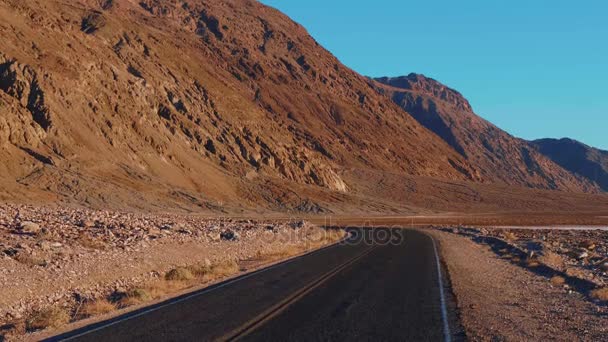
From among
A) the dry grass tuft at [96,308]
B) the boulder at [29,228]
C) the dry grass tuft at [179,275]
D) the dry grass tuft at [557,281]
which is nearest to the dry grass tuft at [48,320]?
the dry grass tuft at [96,308]

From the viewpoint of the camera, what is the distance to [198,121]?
96375 millimetres

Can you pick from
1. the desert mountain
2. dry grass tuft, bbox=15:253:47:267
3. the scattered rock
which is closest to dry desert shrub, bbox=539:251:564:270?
the scattered rock

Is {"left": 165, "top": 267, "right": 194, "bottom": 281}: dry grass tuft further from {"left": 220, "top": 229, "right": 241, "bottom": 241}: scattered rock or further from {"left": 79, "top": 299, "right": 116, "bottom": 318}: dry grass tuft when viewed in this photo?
{"left": 220, "top": 229, "right": 241, "bottom": 241}: scattered rock

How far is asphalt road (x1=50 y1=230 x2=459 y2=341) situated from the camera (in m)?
9.90

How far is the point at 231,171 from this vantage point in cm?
8938

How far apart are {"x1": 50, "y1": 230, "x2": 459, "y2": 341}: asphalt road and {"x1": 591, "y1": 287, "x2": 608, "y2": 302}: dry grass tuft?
3941 millimetres

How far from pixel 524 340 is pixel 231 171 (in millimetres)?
80518

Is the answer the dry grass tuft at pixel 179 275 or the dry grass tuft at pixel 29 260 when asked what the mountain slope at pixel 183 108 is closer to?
the dry grass tuft at pixel 179 275

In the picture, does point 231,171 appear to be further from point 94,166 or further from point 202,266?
point 202,266

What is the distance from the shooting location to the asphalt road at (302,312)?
9898 mm

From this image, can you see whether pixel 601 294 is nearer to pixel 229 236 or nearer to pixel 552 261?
pixel 552 261

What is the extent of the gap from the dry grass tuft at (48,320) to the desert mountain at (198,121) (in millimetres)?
43032

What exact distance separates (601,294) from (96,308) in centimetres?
1249

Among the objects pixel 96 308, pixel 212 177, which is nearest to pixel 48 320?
pixel 96 308
